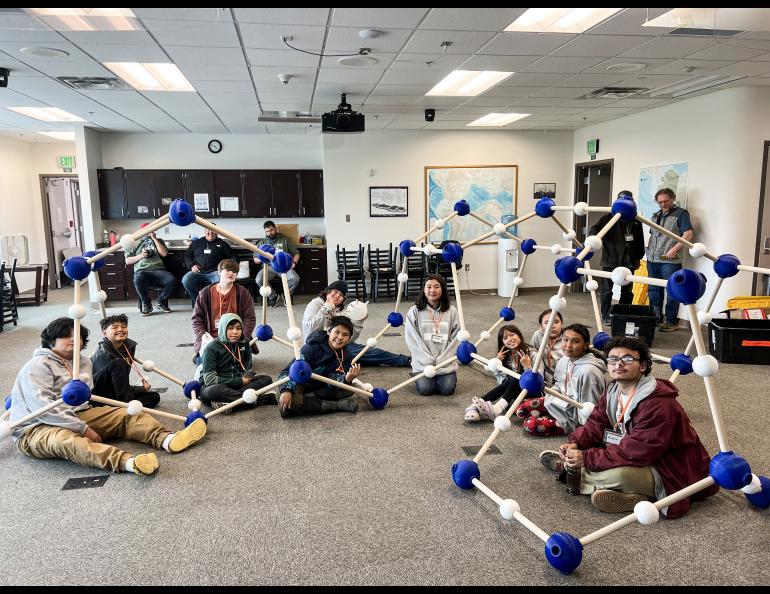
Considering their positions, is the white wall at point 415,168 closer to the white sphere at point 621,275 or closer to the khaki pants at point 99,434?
the khaki pants at point 99,434

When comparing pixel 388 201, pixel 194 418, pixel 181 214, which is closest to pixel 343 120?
pixel 388 201

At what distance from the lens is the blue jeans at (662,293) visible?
6.61 metres

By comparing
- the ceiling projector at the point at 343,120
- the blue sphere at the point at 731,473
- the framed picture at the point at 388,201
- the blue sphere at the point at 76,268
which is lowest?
the blue sphere at the point at 731,473

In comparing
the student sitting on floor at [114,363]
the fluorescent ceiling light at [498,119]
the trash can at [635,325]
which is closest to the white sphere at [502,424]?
the student sitting on floor at [114,363]

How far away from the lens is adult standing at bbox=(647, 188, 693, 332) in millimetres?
6480

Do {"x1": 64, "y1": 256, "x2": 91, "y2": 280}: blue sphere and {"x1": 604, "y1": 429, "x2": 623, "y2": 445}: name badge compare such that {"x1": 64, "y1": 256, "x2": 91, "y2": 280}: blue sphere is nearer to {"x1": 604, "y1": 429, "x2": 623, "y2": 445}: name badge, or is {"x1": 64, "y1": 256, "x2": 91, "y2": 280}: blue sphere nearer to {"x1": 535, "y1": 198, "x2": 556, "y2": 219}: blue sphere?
{"x1": 535, "y1": 198, "x2": 556, "y2": 219}: blue sphere

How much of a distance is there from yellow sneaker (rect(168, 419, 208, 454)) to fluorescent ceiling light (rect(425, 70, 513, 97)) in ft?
13.6

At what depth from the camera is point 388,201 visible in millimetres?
9477

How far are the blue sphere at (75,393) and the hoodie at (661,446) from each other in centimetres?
279

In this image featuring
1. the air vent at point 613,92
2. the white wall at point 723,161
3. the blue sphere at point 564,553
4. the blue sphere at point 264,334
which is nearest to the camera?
the blue sphere at point 564,553

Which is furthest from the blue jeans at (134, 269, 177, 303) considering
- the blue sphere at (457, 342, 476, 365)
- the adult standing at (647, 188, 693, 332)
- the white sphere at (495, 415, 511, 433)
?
the adult standing at (647, 188, 693, 332)

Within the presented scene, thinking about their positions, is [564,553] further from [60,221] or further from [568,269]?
[60,221]

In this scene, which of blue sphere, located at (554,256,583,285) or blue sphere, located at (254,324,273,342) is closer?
blue sphere, located at (554,256,583,285)
